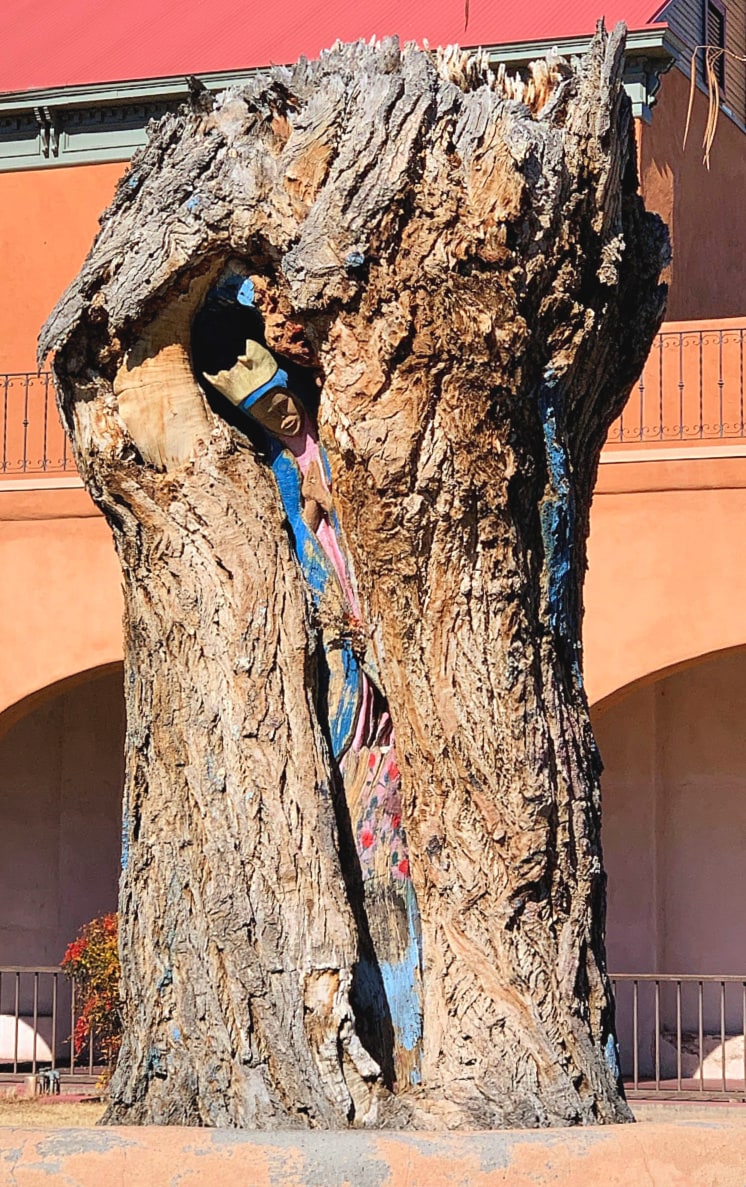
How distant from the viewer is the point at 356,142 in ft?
11.2

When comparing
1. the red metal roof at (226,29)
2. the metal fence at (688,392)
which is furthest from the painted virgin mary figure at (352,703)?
the red metal roof at (226,29)

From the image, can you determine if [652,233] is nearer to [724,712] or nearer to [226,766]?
[226,766]

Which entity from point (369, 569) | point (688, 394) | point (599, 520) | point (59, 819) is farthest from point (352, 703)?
point (59, 819)

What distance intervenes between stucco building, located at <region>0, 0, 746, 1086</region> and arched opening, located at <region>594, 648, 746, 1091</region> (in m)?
0.01

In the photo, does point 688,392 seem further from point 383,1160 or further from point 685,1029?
point 383,1160

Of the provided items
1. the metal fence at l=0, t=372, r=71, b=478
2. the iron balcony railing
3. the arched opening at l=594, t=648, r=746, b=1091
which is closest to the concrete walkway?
the iron balcony railing

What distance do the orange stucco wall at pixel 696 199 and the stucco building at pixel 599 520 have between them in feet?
0.09

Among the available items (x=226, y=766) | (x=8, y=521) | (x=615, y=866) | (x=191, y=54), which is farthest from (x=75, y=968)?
(x=226, y=766)

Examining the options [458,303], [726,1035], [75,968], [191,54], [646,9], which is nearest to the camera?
[458,303]

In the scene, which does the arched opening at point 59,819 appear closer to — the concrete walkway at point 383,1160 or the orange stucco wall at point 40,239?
the orange stucco wall at point 40,239

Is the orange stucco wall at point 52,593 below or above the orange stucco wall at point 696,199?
below

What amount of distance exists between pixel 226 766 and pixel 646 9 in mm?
11732

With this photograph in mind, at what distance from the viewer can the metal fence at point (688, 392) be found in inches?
474

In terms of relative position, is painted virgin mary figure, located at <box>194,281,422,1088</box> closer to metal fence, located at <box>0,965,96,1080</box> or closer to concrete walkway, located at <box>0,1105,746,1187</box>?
concrete walkway, located at <box>0,1105,746,1187</box>
